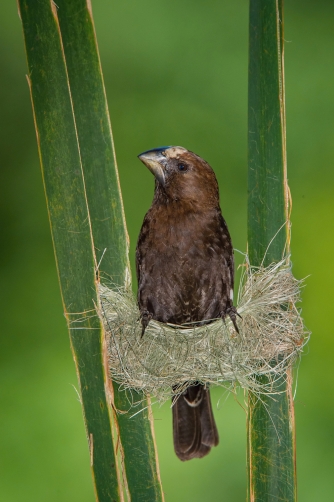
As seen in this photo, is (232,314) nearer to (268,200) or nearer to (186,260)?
(186,260)

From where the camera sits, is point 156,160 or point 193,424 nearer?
point 156,160

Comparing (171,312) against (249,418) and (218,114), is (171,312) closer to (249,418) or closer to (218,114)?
(249,418)

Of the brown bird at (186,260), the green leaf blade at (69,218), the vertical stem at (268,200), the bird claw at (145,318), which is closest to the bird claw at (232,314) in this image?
the brown bird at (186,260)

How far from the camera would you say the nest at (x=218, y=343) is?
200cm

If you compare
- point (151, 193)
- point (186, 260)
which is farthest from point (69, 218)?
point (151, 193)

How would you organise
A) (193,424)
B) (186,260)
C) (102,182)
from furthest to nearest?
(193,424), (186,260), (102,182)

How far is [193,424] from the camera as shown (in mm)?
2402

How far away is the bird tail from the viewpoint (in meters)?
2.39

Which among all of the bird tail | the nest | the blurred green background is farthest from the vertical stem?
the blurred green background

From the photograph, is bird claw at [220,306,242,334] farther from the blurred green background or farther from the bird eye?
the blurred green background

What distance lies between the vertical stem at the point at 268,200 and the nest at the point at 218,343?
231mm

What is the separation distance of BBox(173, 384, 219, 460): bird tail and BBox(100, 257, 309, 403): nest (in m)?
0.30

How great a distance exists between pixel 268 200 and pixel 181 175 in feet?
1.56

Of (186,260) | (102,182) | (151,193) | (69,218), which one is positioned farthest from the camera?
(151,193)
